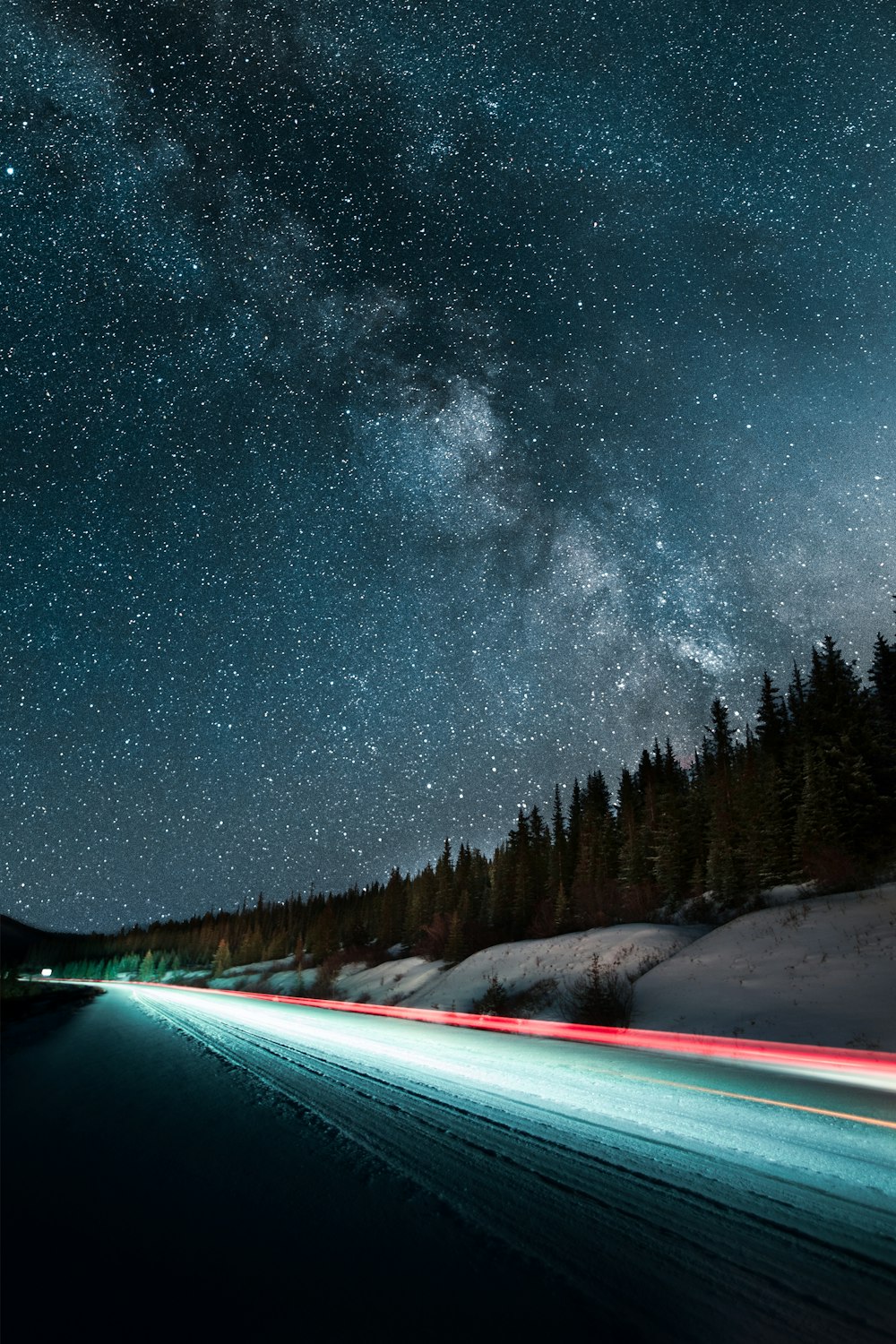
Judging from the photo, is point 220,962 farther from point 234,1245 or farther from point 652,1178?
point 234,1245

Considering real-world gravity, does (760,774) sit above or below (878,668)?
below

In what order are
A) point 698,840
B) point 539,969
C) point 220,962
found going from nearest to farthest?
point 539,969, point 698,840, point 220,962

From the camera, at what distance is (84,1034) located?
15703mm

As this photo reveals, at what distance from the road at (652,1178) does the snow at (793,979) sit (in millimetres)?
7460

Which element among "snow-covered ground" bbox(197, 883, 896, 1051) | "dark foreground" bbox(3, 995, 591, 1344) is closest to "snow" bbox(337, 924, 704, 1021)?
"snow-covered ground" bbox(197, 883, 896, 1051)

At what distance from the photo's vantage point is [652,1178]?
4.82 metres

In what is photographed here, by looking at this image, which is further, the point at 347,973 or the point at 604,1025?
Answer: the point at 347,973

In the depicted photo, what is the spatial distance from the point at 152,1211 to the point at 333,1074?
6.31 metres

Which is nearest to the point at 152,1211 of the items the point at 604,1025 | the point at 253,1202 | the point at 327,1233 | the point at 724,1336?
the point at 253,1202

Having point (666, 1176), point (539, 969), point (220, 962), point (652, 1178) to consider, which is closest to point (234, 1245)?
point (652, 1178)

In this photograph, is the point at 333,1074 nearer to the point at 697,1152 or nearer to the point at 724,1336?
the point at 697,1152

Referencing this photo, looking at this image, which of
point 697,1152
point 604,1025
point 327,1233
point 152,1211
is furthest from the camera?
point 604,1025

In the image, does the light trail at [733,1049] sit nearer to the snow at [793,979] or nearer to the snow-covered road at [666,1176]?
the snow at [793,979]

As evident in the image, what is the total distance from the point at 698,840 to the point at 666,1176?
55016 mm
